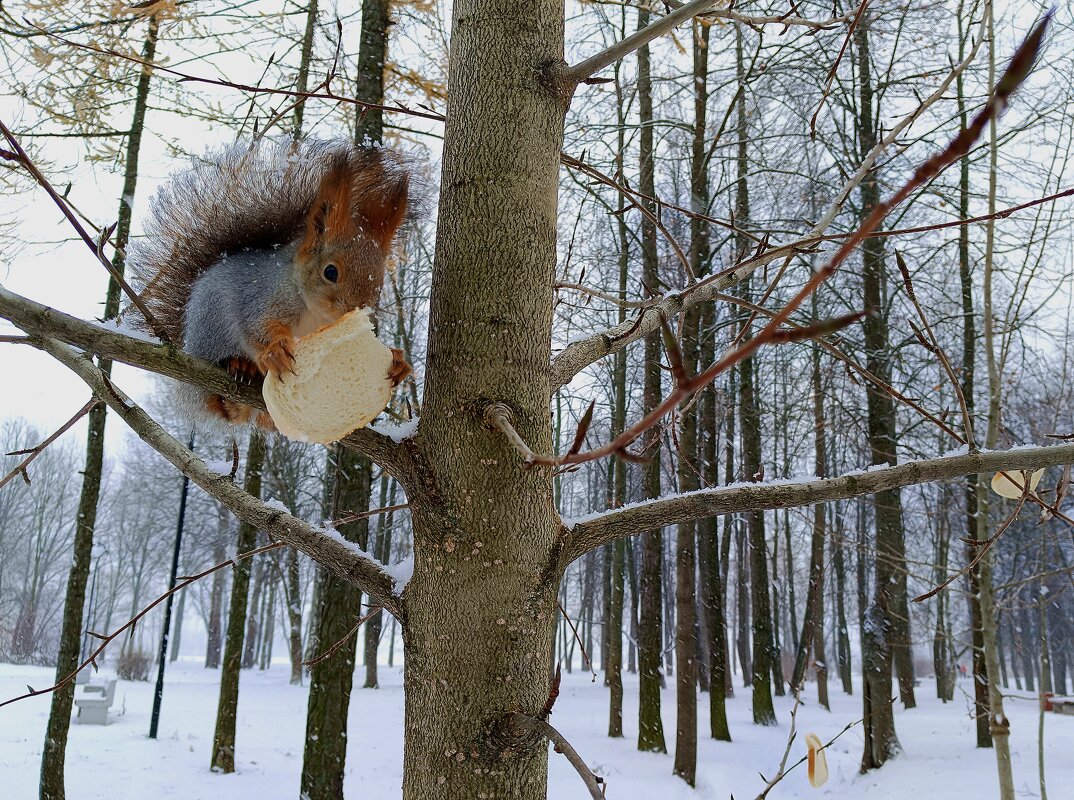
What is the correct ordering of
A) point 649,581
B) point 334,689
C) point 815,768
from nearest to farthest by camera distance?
point 815,768 → point 334,689 → point 649,581

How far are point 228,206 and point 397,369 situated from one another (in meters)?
0.67

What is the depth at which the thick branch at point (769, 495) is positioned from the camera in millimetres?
922

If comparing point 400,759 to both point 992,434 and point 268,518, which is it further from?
point 268,518

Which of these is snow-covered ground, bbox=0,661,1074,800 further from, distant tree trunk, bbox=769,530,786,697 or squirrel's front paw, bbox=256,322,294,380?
squirrel's front paw, bbox=256,322,294,380

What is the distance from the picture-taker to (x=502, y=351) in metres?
0.86

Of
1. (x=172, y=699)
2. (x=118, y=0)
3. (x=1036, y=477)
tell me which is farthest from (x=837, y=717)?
(x=118, y=0)

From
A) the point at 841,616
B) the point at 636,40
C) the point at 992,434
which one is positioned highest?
the point at 636,40

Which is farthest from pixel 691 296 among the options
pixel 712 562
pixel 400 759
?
pixel 712 562

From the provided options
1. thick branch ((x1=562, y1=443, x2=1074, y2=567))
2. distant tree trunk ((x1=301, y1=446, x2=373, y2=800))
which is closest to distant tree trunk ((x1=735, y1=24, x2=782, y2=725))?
distant tree trunk ((x1=301, y1=446, x2=373, y2=800))

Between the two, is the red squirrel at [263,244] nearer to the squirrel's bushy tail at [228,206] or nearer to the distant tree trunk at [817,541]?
the squirrel's bushy tail at [228,206]

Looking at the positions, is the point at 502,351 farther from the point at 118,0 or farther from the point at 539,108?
the point at 118,0

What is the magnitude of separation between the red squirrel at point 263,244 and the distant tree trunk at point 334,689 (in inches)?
114

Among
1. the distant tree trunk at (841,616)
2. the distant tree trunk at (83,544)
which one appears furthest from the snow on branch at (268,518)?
the distant tree trunk at (841,616)

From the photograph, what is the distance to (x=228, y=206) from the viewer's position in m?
1.38
